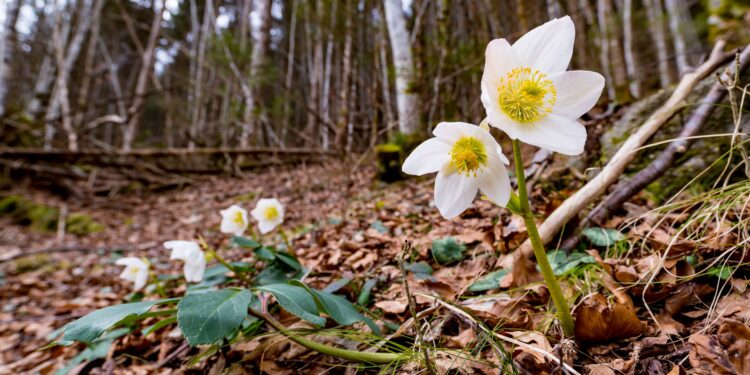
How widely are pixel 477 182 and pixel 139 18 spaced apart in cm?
1795

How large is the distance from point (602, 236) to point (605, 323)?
0.50 m

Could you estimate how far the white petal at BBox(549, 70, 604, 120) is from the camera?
2.43 feet

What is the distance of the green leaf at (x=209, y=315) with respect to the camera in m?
0.74

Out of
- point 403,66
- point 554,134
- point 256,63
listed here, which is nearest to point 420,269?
point 554,134

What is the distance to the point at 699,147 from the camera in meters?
1.73

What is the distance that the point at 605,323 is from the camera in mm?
833

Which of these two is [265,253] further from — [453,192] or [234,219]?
[453,192]

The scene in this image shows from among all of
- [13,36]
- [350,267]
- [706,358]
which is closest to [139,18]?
[13,36]

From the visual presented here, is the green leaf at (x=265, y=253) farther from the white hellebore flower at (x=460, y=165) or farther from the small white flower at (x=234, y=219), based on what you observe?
the white hellebore flower at (x=460, y=165)

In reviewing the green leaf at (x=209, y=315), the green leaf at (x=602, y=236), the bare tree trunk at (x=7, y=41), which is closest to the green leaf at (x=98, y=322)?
the green leaf at (x=209, y=315)

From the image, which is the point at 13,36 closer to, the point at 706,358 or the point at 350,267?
the point at 350,267

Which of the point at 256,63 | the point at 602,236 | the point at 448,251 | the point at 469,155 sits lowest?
the point at 448,251

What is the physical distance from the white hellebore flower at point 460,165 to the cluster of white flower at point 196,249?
1.12 meters

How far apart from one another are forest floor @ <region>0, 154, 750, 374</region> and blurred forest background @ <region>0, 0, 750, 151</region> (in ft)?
3.63
